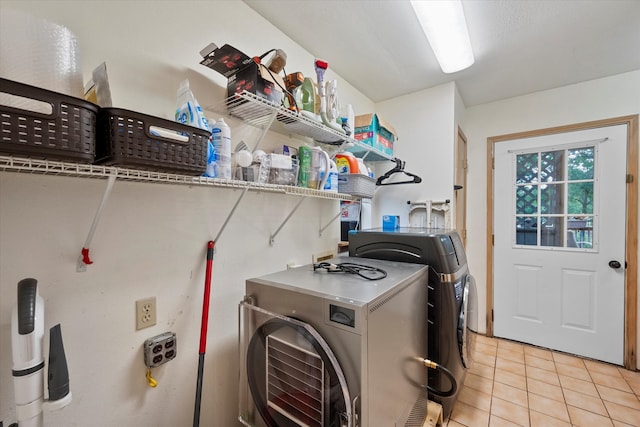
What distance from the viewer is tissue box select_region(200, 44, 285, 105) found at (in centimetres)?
110

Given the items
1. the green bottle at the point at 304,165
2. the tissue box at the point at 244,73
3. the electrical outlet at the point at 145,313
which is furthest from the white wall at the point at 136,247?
the green bottle at the point at 304,165

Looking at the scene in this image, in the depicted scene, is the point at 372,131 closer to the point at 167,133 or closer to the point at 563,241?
the point at 167,133

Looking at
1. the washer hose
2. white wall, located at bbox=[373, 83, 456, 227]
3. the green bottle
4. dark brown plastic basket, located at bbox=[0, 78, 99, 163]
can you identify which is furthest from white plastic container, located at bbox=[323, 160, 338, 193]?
white wall, located at bbox=[373, 83, 456, 227]

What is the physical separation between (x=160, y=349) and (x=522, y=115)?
3.64 meters

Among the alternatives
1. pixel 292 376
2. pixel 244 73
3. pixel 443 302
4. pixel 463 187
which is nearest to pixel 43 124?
pixel 244 73

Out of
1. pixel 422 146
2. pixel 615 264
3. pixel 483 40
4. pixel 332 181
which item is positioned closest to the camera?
pixel 332 181

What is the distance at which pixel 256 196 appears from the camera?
58.6 inches

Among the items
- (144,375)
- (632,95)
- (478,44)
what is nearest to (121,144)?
(144,375)

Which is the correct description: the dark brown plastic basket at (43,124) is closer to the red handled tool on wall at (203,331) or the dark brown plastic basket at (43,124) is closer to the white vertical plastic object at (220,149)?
the white vertical plastic object at (220,149)

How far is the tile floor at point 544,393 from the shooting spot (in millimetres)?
1704

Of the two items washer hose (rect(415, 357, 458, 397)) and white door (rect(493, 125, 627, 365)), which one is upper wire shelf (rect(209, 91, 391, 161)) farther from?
white door (rect(493, 125, 627, 365))

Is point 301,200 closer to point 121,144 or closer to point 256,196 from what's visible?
point 256,196

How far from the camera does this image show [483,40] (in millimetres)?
1849

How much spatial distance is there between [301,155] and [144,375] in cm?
121
